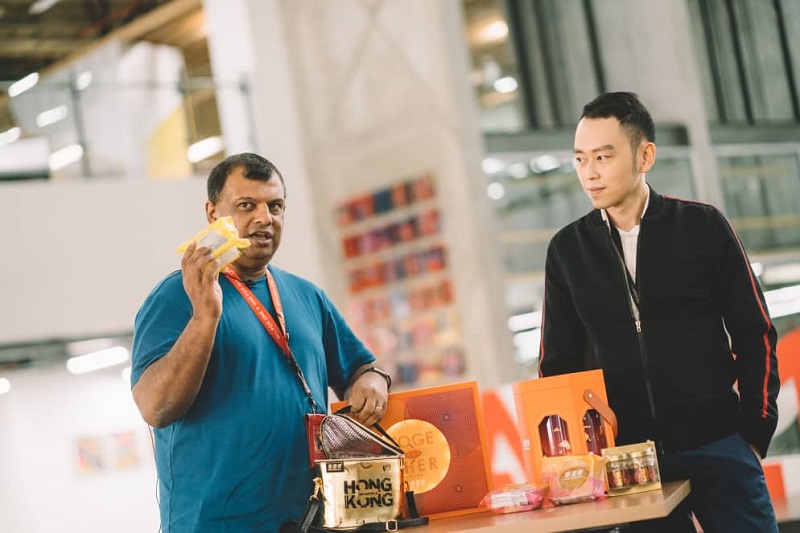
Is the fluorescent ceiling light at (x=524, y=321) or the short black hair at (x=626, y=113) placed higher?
the short black hair at (x=626, y=113)

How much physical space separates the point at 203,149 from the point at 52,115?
1.32m

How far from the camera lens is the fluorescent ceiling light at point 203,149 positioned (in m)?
10.2

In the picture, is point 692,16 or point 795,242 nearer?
point 795,242

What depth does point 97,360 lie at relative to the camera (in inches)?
417

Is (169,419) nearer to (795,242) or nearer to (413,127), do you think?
(413,127)

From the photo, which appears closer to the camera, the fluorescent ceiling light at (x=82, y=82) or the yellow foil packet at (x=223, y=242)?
the yellow foil packet at (x=223, y=242)

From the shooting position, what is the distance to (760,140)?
13.2m

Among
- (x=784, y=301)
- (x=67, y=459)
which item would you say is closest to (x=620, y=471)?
(x=67, y=459)

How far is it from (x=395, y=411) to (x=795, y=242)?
35.8ft

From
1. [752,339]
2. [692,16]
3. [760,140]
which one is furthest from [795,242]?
[752,339]

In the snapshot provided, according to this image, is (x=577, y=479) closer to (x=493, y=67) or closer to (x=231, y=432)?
(x=231, y=432)

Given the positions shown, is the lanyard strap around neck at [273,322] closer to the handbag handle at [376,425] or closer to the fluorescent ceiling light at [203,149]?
the handbag handle at [376,425]

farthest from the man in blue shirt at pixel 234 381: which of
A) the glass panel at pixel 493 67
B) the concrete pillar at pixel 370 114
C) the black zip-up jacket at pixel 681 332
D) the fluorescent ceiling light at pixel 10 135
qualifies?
the glass panel at pixel 493 67

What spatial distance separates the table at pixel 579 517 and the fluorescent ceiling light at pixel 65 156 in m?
7.96
